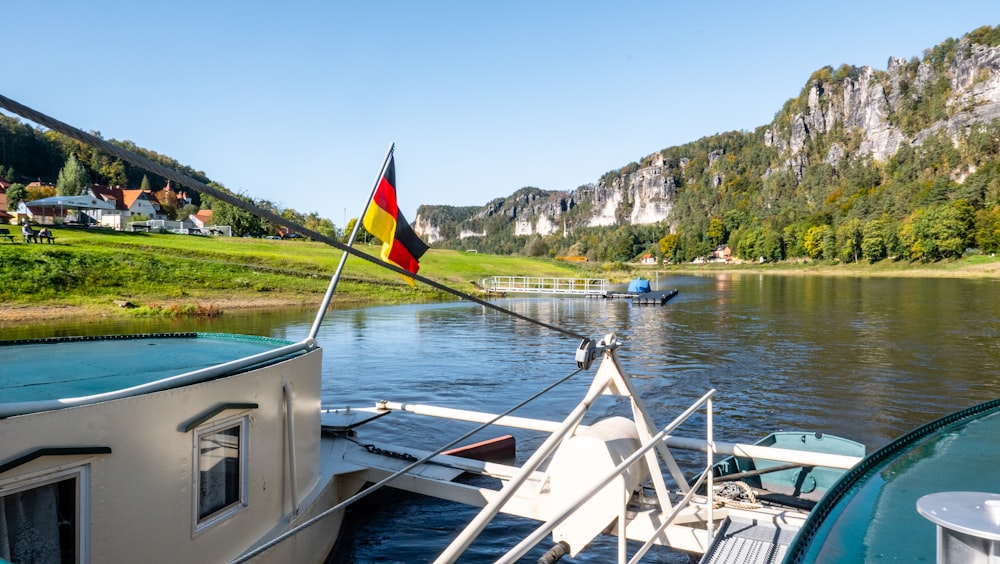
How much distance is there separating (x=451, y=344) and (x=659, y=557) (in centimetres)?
2297

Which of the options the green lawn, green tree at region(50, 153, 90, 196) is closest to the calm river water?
the green lawn

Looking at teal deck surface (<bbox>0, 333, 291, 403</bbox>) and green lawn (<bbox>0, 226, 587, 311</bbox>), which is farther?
green lawn (<bbox>0, 226, 587, 311</bbox>)

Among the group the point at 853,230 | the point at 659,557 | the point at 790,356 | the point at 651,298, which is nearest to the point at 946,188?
the point at 853,230

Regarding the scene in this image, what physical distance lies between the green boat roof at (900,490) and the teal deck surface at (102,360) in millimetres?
5591

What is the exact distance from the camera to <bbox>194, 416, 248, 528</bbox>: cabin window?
5953 mm

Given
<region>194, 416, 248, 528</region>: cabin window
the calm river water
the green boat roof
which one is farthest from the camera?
the calm river water

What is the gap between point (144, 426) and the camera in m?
5.27

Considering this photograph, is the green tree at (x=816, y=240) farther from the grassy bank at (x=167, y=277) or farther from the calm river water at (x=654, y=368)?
the grassy bank at (x=167, y=277)

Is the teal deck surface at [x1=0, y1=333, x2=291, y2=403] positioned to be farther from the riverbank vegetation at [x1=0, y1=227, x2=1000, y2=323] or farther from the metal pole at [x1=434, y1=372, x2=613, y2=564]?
the riverbank vegetation at [x1=0, y1=227, x2=1000, y2=323]

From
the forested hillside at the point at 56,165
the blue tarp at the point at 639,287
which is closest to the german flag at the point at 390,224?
the blue tarp at the point at 639,287

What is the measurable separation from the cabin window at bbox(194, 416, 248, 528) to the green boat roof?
5.15m

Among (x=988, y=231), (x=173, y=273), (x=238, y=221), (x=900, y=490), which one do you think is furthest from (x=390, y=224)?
(x=988, y=231)

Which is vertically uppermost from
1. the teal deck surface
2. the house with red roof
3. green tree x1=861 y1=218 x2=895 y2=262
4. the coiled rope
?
the house with red roof

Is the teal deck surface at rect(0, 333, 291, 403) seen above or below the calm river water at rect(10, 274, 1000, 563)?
above
